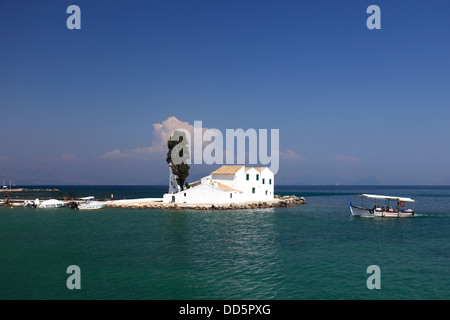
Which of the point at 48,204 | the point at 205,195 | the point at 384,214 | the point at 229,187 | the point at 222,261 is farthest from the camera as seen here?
the point at 229,187

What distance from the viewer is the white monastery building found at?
61094 millimetres

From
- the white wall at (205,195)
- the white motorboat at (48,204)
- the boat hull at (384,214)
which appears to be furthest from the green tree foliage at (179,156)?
the boat hull at (384,214)

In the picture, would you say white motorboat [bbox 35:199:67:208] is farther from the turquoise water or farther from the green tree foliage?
the turquoise water

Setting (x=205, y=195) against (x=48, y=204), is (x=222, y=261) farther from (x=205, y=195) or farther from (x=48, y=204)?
(x=48, y=204)

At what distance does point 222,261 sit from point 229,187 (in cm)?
4334

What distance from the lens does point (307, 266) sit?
68.6ft

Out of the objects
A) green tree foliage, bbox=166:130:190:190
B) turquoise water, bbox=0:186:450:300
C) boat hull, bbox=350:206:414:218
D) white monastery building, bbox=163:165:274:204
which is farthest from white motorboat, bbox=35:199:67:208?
boat hull, bbox=350:206:414:218

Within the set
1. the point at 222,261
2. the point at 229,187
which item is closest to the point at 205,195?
the point at 229,187

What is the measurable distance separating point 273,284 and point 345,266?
6.42m

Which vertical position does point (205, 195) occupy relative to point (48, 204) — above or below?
above

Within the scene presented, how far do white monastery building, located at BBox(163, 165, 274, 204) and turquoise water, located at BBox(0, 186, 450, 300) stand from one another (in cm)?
2323

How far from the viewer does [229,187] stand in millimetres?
65375
